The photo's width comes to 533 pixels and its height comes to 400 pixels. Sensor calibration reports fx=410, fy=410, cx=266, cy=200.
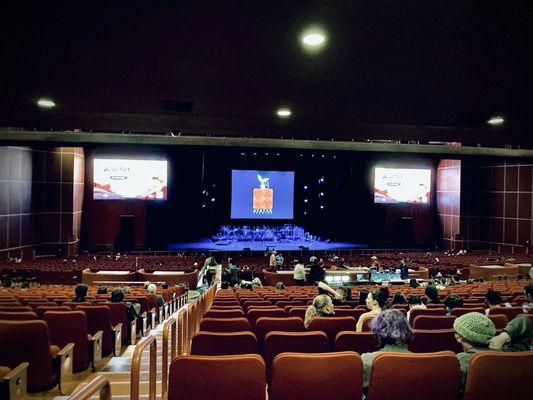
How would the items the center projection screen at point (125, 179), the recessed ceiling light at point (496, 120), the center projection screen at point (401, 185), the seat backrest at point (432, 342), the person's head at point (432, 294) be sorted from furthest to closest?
the center projection screen at point (401, 185)
the center projection screen at point (125, 179)
the recessed ceiling light at point (496, 120)
the person's head at point (432, 294)
the seat backrest at point (432, 342)

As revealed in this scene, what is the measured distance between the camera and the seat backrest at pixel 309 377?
2074 millimetres

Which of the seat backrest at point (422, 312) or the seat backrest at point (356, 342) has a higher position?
the seat backrest at point (356, 342)

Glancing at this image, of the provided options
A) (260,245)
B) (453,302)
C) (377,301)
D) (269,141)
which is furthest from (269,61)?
(260,245)

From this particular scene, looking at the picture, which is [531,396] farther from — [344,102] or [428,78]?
[344,102]

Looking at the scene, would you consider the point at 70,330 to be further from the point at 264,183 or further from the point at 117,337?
the point at 264,183

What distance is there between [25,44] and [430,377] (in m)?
5.05

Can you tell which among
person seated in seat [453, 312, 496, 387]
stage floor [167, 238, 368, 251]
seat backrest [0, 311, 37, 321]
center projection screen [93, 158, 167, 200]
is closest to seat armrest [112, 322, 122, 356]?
seat backrest [0, 311, 37, 321]

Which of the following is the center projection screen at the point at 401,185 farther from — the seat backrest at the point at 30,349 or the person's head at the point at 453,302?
the seat backrest at the point at 30,349

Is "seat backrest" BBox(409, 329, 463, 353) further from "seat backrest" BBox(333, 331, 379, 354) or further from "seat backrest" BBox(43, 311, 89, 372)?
"seat backrest" BBox(43, 311, 89, 372)

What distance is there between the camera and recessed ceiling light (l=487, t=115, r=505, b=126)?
26.1 feet

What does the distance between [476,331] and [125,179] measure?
22.9m

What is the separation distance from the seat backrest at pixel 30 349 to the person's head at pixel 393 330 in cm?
261

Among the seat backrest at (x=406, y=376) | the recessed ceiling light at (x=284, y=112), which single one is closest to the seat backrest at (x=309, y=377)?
the seat backrest at (x=406, y=376)

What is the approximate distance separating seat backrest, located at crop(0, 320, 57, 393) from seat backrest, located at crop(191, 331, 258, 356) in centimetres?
130
